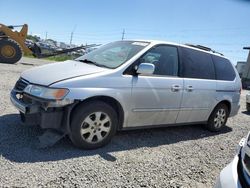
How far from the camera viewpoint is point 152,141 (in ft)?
16.8

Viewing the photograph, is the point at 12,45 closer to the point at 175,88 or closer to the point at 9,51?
the point at 9,51

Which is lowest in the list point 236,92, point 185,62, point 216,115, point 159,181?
point 159,181

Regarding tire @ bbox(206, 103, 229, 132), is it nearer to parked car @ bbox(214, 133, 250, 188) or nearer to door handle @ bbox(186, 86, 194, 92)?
door handle @ bbox(186, 86, 194, 92)

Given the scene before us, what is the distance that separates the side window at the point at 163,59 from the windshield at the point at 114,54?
0.20 metres

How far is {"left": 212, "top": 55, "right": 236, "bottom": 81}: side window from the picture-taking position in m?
6.18

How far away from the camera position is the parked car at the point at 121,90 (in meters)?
4.05

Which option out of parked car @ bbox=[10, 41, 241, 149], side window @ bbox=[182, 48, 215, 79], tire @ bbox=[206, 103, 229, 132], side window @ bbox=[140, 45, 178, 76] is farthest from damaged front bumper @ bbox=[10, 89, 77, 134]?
tire @ bbox=[206, 103, 229, 132]

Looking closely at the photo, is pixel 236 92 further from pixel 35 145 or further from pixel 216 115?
pixel 35 145

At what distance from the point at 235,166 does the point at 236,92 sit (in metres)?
4.37

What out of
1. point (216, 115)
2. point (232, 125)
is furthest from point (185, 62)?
point (232, 125)

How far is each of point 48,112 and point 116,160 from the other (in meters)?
1.19

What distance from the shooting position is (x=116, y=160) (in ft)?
13.4

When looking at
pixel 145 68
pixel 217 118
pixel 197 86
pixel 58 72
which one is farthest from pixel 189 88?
pixel 58 72

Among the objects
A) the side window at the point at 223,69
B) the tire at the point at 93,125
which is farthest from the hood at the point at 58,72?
the side window at the point at 223,69
